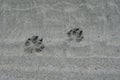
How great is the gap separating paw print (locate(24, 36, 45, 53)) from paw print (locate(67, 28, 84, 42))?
0.33 metres

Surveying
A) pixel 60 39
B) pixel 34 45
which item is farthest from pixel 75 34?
pixel 34 45

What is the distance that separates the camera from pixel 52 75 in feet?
5.58

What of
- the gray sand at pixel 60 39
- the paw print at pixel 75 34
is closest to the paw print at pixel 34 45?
the gray sand at pixel 60 39

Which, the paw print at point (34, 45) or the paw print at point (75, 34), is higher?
the paw print at point (75, 34)

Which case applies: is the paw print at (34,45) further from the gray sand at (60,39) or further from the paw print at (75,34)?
the paw print at (75,34)

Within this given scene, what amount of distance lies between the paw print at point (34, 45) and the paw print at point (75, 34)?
33cm

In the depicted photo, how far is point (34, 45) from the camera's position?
74.8 inches

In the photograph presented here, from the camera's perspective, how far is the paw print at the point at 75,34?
1.93m

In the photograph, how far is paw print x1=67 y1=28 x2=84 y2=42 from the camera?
1.93m

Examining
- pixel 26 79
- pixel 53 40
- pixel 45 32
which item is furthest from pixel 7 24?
pixel 26 79

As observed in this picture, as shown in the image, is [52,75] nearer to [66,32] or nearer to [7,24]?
[66,32]

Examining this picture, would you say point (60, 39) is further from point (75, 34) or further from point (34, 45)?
point (34, 45)

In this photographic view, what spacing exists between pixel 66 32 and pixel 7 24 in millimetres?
730

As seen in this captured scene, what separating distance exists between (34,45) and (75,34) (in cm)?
48
